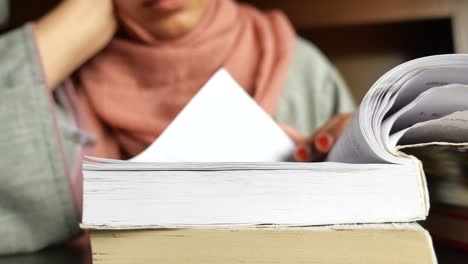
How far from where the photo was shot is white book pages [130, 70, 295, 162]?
44cm

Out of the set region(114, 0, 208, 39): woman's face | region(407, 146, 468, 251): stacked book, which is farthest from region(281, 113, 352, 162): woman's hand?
region(114, 0, 208, 39): woman's face

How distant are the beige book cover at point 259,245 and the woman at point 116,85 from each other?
0.17 meters

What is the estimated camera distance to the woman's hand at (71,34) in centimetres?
58

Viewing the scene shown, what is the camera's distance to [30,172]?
0.51 meters

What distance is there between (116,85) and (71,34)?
0.09m

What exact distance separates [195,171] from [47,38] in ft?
1.15

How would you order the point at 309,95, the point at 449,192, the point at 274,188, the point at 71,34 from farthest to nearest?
the point at 309,95 → the point at 71,34 → the point at 449,192 → the point at 274,188

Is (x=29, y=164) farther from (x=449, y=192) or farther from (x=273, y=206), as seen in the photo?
(x=449, y=192)

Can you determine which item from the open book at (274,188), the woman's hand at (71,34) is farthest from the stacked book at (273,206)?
the woman's hand at (71,34)

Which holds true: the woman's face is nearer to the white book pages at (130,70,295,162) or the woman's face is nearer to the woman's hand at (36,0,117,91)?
the woman's hand at (36,0,117,91)

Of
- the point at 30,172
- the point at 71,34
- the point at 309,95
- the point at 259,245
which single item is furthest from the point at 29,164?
the point at 309,95

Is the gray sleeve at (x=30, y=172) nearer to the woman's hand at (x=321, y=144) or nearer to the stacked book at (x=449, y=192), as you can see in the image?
the woman's hand at (x=321, y=144)

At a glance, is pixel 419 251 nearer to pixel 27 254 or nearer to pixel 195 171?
pixel 195 171

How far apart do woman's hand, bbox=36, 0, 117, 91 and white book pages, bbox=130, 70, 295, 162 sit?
22 cm
